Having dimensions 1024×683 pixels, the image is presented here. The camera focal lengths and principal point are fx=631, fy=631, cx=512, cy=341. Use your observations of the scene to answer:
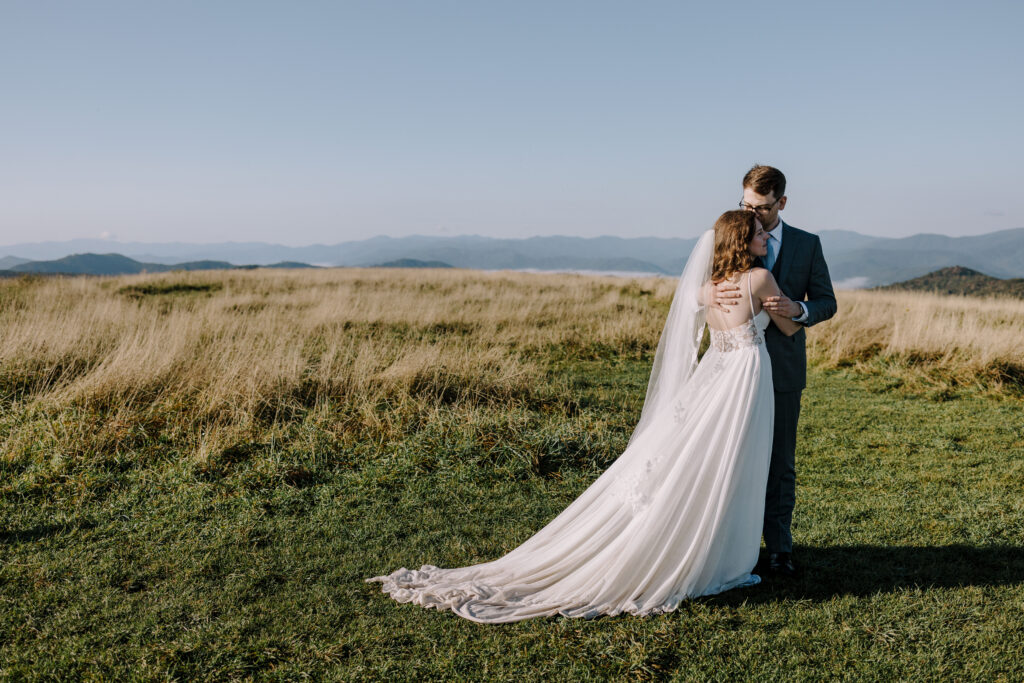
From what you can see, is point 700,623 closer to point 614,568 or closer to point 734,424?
point 614,568

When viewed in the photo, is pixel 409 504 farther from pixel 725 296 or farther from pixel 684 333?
pixel 725 296

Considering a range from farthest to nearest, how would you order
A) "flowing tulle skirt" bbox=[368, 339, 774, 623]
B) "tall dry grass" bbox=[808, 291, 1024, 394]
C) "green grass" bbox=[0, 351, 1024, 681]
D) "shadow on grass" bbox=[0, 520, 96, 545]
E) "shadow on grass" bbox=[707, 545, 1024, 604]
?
"tall dry grass" bbox=[808, 291, 1024, 394]
"shadow on grass" bbox=[0, 520, 96, 545]
"shadow on grass" bbox=[707, 545, 1024, 604]
"flowing tulle skirt" bbox=[368, 339, 774, 623]
"green grass" bbox=[0, 351, 1024, 681]

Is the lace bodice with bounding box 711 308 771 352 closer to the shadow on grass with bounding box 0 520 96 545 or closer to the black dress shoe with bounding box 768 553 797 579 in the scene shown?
the black dress shoe with bounding box 768 553 797 579

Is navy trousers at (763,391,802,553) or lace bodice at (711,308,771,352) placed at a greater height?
lace bodice at (711,308,771,352)

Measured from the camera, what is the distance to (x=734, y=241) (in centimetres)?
377

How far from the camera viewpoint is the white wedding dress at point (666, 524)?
3615mm

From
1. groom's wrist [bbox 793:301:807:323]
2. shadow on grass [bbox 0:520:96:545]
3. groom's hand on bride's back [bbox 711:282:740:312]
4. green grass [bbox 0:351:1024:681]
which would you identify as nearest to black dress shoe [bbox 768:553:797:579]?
green grass [bbox 0:351:1024:681]

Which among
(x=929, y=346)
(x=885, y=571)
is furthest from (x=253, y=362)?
(x=929, y=346)

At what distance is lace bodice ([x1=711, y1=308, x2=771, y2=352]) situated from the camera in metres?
3.83

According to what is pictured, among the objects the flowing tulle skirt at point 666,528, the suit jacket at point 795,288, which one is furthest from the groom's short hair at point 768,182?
the flowing tulle skirt at point 666,528

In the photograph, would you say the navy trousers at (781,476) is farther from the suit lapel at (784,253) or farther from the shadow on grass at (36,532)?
the shadow on grass at (36,532)

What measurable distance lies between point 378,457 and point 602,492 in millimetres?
3227

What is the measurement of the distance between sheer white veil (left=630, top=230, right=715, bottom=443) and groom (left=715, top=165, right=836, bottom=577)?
0.80 ft

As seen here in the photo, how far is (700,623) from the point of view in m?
3.50
